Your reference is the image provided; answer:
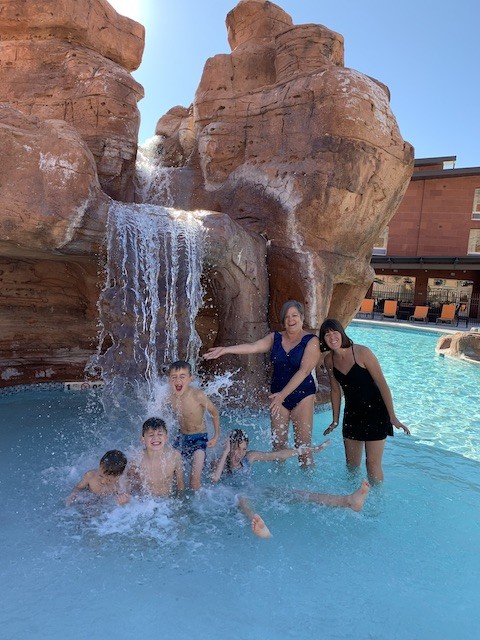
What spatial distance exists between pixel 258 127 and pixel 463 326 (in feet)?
48.5

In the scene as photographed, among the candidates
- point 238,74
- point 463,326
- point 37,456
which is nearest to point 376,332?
point 463,326

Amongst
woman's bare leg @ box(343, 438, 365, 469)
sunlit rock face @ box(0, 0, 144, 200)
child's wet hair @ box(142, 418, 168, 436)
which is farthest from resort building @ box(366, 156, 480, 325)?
child's wet hair @ box(142, 418, 168, 436)

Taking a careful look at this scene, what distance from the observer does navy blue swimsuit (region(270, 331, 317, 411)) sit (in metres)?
4.00

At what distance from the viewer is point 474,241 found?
22.2 metres

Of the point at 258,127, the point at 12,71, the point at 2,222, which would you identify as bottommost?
the point at 2,222

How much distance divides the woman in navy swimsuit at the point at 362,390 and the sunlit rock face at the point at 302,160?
2377 mm

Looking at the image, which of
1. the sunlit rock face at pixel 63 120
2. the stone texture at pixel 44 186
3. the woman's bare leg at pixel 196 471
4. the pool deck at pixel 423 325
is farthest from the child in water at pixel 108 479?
the pool deck at pixel 423 325

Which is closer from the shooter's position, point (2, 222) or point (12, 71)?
point (2, 222)

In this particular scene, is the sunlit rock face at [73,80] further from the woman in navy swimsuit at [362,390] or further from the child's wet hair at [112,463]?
the child's wet hair at [112,463]

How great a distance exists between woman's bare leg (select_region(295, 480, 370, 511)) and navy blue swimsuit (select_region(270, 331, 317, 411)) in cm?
74

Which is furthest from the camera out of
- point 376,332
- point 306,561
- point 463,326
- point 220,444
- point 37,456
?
point 463,326

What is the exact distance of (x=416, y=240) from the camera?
73.7 ft

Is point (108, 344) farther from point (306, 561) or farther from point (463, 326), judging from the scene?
point (463, 326)

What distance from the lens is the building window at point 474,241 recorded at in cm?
2200
